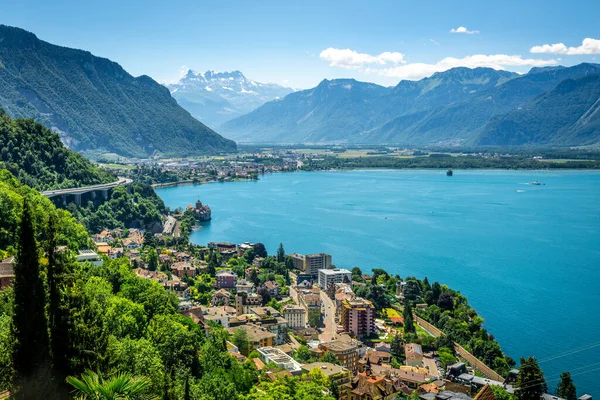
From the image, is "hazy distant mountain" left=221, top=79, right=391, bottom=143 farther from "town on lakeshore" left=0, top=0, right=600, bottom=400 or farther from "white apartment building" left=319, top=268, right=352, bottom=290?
"white apartment building" left=319, top=268, right=352, bottom=290

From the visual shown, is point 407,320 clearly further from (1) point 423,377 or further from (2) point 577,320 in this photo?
(2) point 577,320

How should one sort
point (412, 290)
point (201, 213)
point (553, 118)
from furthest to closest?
1. point (553, 118)
2. point (201, 213)
3. point (412, 290)

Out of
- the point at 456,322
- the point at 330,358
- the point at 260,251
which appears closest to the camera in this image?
the point at 330,358

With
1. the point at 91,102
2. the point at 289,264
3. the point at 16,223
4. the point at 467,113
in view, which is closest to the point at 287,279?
the point at 289,264

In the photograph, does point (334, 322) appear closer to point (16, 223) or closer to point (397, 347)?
point (397, 347)

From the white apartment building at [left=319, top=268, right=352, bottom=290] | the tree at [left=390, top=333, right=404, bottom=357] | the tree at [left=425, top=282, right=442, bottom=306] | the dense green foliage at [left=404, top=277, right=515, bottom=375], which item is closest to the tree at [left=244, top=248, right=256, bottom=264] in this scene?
the white apartment building at [left=319, top=268, right=352, bottom=290]

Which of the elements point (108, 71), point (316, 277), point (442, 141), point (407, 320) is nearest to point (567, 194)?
point (316, 277)

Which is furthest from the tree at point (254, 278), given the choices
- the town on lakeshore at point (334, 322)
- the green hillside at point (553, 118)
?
the green hillside at point (553, 118)
